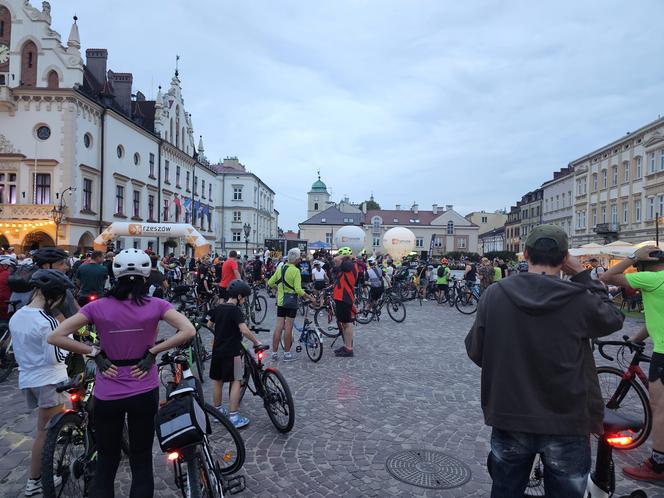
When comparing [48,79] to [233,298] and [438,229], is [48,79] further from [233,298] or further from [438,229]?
[438,229]

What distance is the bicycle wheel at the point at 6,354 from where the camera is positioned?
715cm

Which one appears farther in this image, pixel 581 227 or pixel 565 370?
pixel 581 227

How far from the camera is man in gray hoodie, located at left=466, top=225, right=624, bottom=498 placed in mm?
2195

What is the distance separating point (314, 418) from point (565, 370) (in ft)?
13.5

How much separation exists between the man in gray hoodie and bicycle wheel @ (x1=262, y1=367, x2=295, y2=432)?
3.13m

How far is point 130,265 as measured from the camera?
298cm

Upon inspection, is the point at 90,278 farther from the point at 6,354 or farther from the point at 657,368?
the point at 657,368

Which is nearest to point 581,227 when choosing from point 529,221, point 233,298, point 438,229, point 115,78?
point 529,221

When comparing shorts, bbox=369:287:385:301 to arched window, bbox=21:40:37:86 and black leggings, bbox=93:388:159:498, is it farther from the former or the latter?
arched window, bbox=21:40:37:86

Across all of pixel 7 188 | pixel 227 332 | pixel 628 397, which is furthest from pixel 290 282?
pixel 7 188

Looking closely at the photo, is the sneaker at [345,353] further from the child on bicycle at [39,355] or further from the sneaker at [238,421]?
the child on bicycle at [39,355]

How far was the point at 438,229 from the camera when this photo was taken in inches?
3258

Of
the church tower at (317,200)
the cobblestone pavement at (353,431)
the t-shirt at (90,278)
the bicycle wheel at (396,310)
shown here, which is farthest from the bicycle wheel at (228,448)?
the church tower at (317,200)

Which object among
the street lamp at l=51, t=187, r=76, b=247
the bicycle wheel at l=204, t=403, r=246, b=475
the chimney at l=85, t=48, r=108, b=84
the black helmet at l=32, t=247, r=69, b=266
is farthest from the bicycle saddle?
the chimney at l=85, t=48, r=108, b=84
